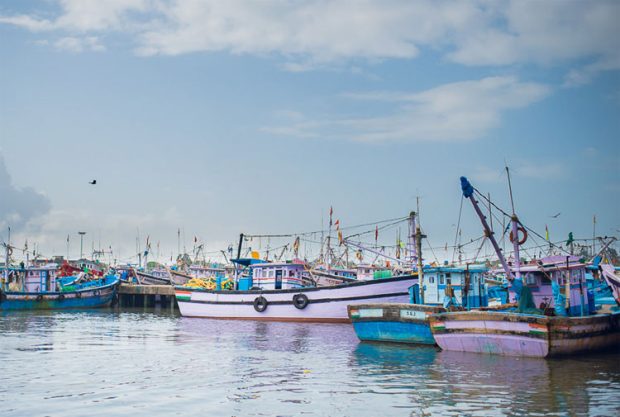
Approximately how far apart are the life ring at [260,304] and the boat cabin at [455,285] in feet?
55.4

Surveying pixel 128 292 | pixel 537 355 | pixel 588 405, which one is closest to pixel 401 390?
pixel 588 405

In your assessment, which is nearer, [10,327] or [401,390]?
[401,390]

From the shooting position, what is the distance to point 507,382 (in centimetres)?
1788

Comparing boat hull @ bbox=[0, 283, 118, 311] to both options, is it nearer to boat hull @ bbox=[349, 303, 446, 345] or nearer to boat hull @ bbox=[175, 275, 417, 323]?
boat hull @ bbox=[175, 275, 417, 323]

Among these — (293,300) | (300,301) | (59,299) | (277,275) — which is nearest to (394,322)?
(300,301)

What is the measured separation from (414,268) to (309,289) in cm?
687

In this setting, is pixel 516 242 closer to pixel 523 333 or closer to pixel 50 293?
pixel 523 333

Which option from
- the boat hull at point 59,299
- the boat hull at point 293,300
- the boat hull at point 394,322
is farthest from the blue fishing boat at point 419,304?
the boat hull at point 59,299

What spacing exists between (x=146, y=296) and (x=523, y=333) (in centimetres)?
5260

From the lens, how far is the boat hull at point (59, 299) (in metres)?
54.7

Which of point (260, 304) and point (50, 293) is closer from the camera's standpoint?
point (260, 304)

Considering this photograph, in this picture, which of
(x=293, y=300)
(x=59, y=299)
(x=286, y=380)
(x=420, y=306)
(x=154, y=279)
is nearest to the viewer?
(x=286, y=380)

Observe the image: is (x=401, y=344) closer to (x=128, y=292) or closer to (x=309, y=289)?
(x=309, y=289)

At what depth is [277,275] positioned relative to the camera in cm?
4416
